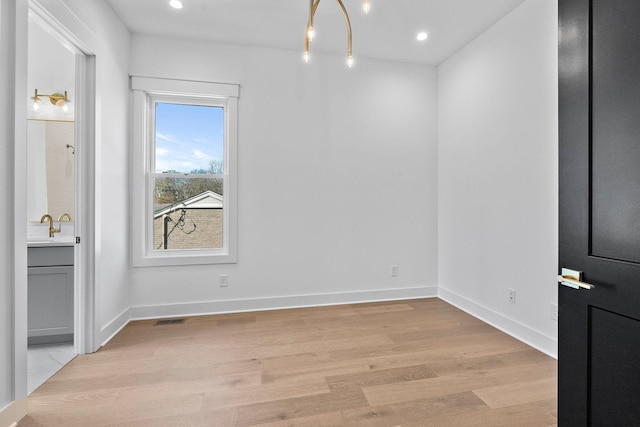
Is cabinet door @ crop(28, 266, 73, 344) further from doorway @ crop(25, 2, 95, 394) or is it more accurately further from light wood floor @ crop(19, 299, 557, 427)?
light wood floor @ crop(19, 299, 557, 427)

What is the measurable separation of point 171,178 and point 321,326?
2.20 meters

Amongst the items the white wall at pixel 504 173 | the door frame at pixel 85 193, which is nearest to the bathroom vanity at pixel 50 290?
the door frame at pixel 85 193

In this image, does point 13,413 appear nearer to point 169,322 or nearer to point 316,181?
point 169,322

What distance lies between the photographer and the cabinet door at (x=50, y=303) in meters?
2.40

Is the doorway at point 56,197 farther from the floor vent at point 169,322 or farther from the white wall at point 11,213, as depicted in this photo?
the floor vent at point 169,322

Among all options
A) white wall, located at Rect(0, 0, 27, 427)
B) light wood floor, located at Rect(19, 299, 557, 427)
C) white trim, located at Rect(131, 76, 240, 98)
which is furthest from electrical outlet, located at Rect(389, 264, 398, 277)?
white wall, located at Rect(0, 0, 27, 427)

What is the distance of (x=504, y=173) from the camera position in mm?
2773

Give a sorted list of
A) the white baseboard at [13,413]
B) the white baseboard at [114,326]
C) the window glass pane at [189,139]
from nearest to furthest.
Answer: the white baseboard at [13,413] → the white baseboard at [114,326] → the window glass pane at [189,139]

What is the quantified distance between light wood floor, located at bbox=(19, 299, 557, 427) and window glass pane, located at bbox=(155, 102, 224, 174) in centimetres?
163

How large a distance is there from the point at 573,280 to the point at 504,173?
6.35 ft

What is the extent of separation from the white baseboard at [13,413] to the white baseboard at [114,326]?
81 centimetres

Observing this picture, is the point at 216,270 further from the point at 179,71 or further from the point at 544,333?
the point at 544,333

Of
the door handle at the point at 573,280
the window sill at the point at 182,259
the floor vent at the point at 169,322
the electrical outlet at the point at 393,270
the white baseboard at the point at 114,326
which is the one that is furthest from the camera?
the electrical outlet at the point at 393,270

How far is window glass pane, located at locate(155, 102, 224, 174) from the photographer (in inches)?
126
